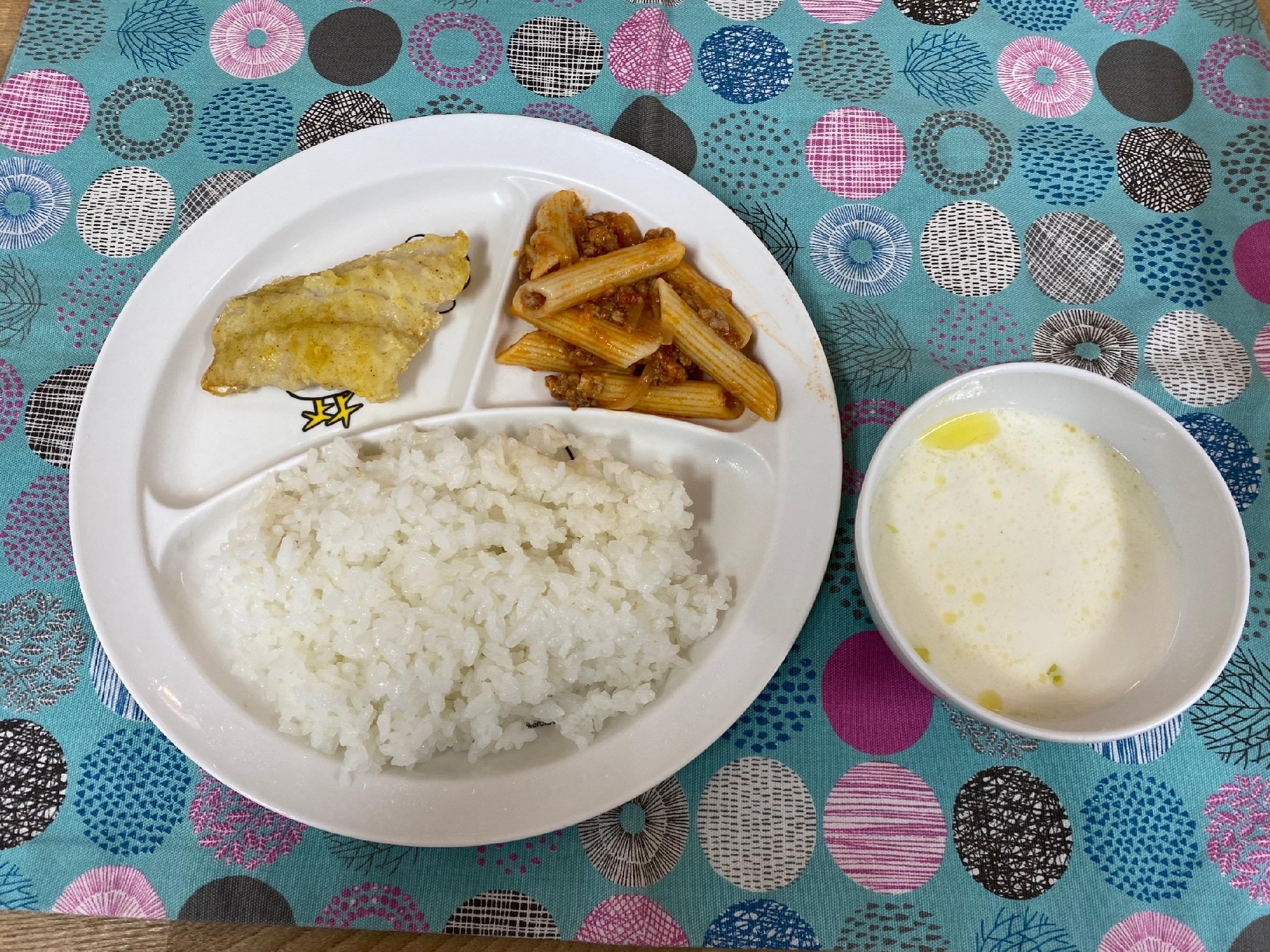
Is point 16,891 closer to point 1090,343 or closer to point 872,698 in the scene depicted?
point 872,698

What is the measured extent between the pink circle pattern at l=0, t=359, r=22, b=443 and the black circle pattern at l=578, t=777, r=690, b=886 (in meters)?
1.61

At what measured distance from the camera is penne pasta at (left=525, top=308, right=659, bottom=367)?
5.83 feet

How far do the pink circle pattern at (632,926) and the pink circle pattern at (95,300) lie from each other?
1.76 m

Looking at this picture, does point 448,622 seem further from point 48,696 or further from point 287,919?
point 48,696

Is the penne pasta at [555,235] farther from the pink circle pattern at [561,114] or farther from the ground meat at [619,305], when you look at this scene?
the pink circle pattern at [561,114]

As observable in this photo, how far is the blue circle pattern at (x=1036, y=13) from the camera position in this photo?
2246 mm

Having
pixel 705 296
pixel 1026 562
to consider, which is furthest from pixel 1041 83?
pixel 1026 562

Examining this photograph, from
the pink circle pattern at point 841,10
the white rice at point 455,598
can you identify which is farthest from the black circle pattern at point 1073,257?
the white rice at point 455,598

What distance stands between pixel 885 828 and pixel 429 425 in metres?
1.32

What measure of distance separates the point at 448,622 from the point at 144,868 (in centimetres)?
81

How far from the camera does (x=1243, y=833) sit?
1.70m

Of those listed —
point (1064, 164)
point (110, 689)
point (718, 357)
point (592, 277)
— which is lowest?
point (110, 689)

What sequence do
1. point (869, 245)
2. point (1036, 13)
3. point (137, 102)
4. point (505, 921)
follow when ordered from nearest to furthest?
point (505, 921) → point (869, 245) → point (137, 102) → point (1036, 13)

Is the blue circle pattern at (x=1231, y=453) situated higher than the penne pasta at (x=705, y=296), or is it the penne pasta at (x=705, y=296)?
the penne pasta at (x=705, y=296)
